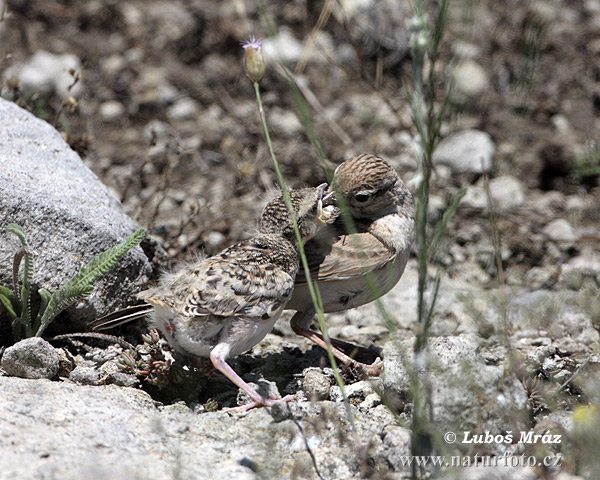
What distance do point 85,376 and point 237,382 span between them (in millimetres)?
875

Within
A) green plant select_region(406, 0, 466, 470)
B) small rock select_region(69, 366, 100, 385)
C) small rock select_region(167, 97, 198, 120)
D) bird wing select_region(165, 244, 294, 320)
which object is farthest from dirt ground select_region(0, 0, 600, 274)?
green plant select_region(406, 0, 466, 470)

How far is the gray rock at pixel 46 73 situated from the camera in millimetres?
7562

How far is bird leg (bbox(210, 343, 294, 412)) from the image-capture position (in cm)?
401

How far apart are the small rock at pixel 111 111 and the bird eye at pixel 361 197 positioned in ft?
12.9

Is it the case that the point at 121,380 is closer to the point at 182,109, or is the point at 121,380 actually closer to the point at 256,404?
the point at 256,404

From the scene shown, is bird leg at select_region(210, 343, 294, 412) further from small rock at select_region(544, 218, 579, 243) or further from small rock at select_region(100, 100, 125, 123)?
small rock at select_region(100, 100, 125, 123)

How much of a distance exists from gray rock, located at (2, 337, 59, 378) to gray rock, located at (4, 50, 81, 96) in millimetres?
3824

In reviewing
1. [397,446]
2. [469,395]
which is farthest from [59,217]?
[469,395]

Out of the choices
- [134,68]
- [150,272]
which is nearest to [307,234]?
[150,272]

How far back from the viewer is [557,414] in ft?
13.0

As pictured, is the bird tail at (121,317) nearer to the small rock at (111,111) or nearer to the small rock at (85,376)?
the small rock at (85,376)

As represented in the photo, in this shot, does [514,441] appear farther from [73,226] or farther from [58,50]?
[58,50]

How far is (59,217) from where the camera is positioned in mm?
4449

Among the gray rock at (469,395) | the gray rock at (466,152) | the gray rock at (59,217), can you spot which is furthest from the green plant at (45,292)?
the gray rock at (466,152)
